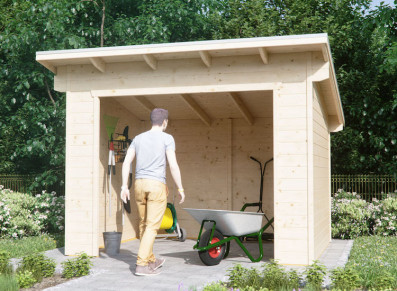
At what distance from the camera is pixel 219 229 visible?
695cm

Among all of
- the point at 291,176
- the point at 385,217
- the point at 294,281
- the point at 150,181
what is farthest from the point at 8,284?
the point at 385,217

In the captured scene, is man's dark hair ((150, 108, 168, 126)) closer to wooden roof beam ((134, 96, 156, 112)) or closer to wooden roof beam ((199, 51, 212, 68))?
wooden roof beam ((199, 51, 212, 68))

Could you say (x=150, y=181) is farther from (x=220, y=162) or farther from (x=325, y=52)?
(x=220, y=162)

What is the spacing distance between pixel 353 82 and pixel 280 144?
25.1 feet

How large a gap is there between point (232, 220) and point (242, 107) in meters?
2.77

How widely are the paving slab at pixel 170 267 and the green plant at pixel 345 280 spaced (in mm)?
293

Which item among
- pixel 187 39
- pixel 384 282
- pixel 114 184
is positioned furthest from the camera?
pixel 187 39

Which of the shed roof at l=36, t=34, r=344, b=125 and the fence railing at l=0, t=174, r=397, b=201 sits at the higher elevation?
the shed roof at l=36, t=34, r=344, b=125

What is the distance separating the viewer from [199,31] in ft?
51.7

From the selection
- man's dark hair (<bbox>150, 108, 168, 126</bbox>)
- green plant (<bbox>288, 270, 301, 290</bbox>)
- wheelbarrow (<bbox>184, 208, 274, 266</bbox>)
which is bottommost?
green plant (<bbox>288, 270, 301, 290</bbox>)

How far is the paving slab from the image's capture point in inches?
214

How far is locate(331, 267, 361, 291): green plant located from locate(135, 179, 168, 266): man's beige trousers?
6.54 feet

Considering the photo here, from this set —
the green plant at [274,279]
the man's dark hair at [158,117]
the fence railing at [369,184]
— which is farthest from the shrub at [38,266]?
the fence railing at [369,184]

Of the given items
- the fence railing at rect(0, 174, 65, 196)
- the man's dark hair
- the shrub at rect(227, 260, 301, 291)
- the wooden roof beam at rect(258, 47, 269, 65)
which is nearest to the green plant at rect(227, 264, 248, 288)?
the shrub at rect(227, 260, 301, 291)
